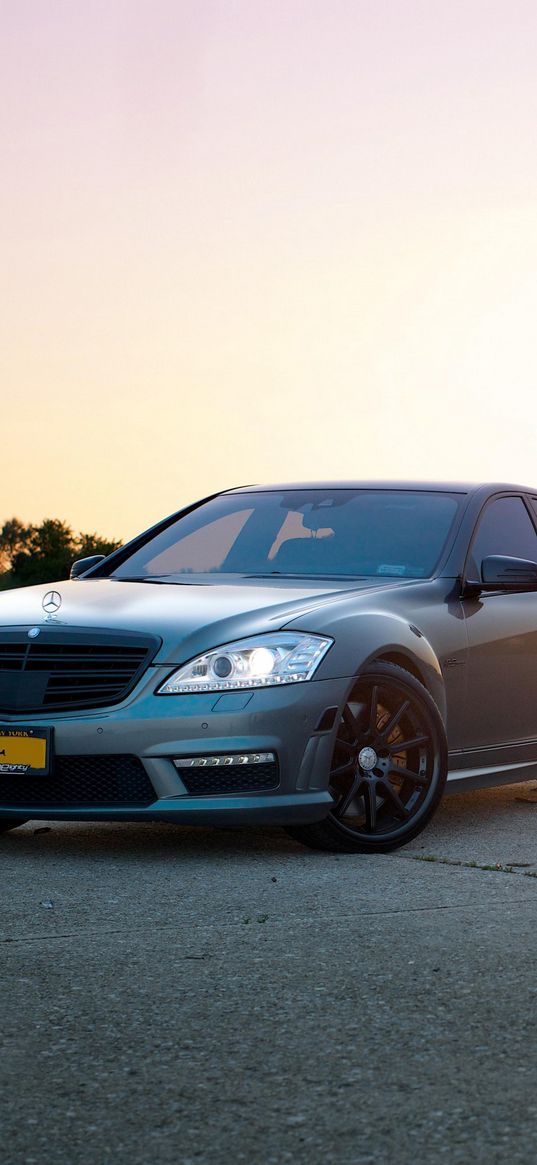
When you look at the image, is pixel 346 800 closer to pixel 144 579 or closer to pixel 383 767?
pixel 383 767

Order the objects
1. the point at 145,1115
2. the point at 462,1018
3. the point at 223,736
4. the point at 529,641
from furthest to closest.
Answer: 1. the point at 529,641
2. the point at 223,736
3. the point at 462,1018
4. the point at 145,1115

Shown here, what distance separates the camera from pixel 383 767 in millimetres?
6121

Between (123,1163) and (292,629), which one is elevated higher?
(292,629)

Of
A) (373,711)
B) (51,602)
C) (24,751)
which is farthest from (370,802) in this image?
(51,602)

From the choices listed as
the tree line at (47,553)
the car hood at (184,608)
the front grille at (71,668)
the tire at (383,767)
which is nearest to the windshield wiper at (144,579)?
the car hood at (184,608)

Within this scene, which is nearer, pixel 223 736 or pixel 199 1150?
pixel 199 1150

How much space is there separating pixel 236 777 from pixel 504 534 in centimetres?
239

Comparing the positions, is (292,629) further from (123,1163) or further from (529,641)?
(123,1163)

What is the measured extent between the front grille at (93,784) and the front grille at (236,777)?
0.16 meters

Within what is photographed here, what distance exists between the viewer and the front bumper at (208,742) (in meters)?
5.69

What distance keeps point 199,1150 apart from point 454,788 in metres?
3.95

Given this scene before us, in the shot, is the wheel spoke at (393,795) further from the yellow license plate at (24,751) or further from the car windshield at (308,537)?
the yellow license plate at (24,751)

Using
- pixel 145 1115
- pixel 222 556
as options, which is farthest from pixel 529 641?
pixel 145 1115

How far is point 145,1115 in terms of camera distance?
292cm
